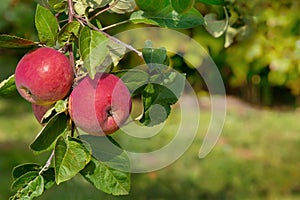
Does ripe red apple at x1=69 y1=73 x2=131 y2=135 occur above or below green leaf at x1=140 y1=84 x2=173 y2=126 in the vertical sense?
above

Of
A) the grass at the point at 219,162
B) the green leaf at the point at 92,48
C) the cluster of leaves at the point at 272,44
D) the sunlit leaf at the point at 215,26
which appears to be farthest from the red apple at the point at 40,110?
the grass at the point at 219,162

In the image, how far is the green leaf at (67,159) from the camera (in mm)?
780

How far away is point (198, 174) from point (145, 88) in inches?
127

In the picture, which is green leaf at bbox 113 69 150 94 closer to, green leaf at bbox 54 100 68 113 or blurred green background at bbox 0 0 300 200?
green leaf at bbox 54 100 68 113

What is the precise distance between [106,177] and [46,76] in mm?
170

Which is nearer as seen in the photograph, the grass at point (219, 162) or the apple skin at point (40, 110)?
the apple skin at point (40, 110)

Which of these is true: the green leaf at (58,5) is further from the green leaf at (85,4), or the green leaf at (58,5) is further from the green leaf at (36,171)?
the green leaf at (36,171)

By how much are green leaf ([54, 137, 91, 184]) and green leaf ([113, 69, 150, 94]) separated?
11 cm

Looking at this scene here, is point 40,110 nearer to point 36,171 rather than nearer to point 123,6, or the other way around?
point 36,171

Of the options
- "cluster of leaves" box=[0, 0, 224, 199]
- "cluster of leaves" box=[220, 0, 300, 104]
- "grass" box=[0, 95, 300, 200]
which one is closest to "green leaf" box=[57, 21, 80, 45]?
"cluster of leaves" box=[0, 0, 224, 199]

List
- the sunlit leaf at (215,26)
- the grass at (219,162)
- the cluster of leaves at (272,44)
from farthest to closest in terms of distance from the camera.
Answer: the grass at (219,162), the cluster of leaves at (272,44), the sunlit leaf at (215,26)

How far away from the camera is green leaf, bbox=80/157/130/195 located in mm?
858

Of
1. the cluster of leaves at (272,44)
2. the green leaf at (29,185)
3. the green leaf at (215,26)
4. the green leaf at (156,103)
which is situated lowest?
the cluster of leaves at (272,44)

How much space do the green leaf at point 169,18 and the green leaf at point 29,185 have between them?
296 millimetres
